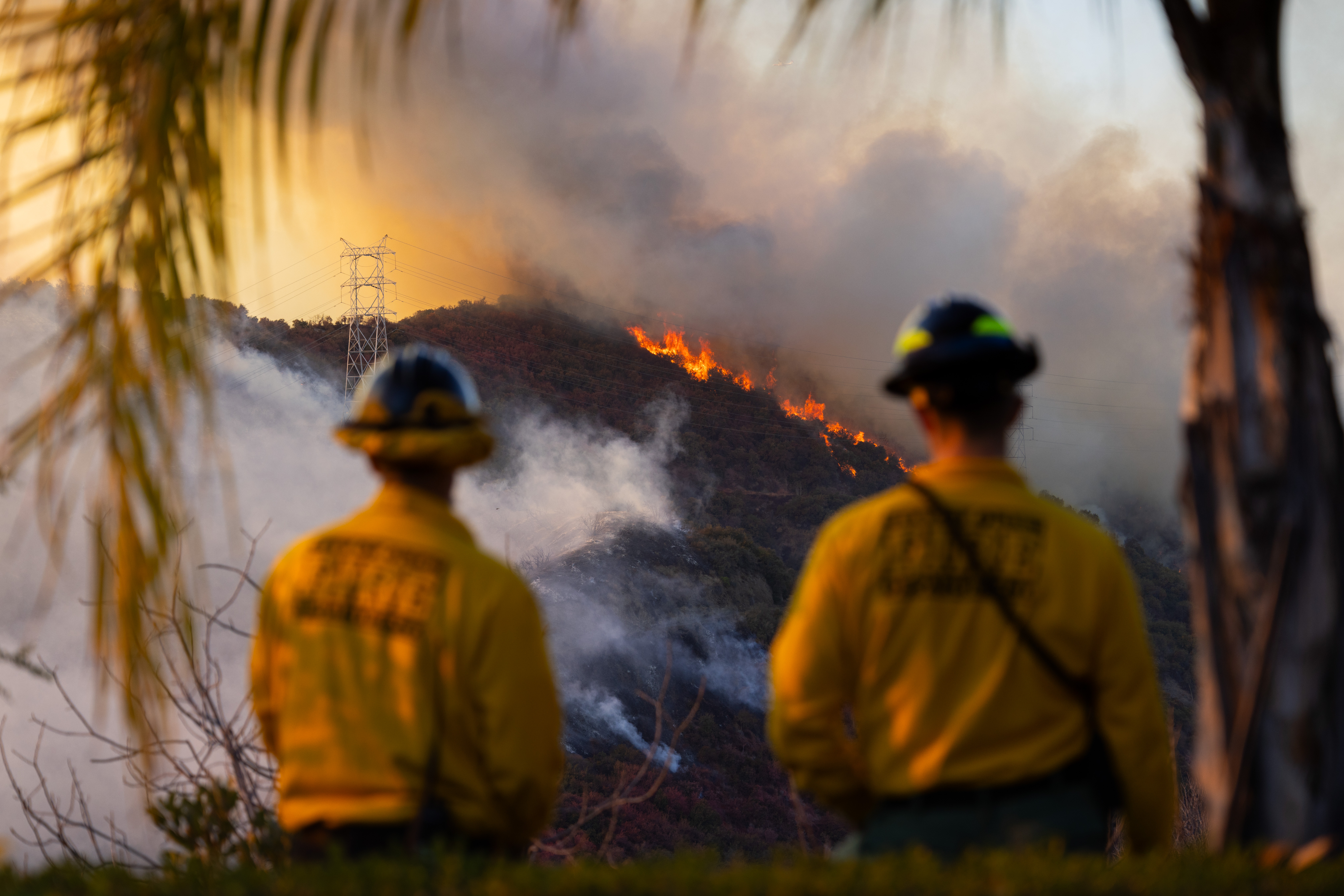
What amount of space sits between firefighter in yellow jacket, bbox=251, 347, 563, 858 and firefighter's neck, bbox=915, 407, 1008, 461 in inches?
35.8

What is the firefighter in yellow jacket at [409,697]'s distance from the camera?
77.3 inches

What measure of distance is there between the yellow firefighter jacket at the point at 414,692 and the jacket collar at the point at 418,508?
0.05 metres

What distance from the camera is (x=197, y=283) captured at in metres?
2.15

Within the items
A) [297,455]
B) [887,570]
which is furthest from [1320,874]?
[297,455]

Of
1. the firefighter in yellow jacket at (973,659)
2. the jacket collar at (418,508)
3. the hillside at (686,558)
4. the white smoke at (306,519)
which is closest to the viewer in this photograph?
the firefighter in yellow jacket at (973,659)

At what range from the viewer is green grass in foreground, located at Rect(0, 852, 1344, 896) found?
155cm

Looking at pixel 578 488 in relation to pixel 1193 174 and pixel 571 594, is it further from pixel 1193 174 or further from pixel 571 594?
pixel 1193 174

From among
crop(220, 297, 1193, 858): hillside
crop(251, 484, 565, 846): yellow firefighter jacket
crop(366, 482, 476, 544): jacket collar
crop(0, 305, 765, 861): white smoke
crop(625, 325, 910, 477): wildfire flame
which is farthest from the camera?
crop(625, 325, 910, 477): wildfire flame

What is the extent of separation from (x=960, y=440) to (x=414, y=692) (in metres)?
1.22

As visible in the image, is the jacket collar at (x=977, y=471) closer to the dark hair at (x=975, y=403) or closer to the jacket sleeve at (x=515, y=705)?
the dark hair at (x=975, y=403)

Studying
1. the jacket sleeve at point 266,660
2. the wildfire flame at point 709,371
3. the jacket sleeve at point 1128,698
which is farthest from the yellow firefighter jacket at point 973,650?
the wildfire flame at point 709,371

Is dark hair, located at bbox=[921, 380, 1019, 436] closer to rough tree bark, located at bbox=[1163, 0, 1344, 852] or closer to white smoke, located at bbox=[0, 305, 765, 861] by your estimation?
rough tree bark, located at bbox=[1163, 0, 1344, 852]

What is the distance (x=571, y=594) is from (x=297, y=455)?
13.5m

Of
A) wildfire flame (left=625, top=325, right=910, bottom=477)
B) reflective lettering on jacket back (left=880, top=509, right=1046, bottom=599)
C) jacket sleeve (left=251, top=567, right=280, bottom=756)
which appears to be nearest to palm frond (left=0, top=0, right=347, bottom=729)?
jacket sleeve (left=251, top=567, right=280, bottom=756)
